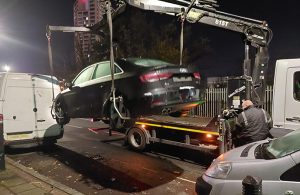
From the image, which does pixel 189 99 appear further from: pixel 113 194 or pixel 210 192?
pixel 210 192

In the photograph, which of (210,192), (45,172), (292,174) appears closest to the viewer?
(292,174)

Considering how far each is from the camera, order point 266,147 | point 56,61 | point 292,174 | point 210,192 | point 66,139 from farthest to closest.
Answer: point 56,61 → point 66,139 → point 266,147 → point 210,192 → point 292,174

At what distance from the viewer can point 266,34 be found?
7.32m

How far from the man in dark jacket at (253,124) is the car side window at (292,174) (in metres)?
2.48

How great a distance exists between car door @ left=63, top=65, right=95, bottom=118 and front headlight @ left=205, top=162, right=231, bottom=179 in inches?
137

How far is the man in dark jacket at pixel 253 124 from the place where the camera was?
5.68m

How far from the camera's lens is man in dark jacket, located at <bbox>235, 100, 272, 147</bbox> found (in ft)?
18.6

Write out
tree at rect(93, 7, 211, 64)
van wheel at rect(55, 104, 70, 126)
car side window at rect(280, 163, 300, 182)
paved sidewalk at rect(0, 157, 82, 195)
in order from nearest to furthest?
car side window at rect(280, 163, 300, 182), paved sidewalk at rect(0, 157, 82, 195), van wheel at rect(55, 104, 70, 126), tree at rect(93, 7, 211, 64)

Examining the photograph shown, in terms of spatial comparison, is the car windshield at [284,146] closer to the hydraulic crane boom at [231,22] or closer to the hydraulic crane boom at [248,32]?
the hydraulic crane boom at [248,32]

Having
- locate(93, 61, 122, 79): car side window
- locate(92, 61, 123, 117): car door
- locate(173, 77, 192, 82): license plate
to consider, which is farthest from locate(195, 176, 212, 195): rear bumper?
locate(93, 61, 122, 79): car side window

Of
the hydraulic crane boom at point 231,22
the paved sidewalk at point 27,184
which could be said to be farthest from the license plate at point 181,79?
the paved sidewalk at point 27,184

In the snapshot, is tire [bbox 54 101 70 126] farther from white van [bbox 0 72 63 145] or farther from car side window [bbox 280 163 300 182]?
car side window [bbox 280 163 300 182]

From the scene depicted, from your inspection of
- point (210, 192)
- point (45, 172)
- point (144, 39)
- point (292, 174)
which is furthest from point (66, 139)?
point (144, 39)

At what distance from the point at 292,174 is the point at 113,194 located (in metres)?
3.40
